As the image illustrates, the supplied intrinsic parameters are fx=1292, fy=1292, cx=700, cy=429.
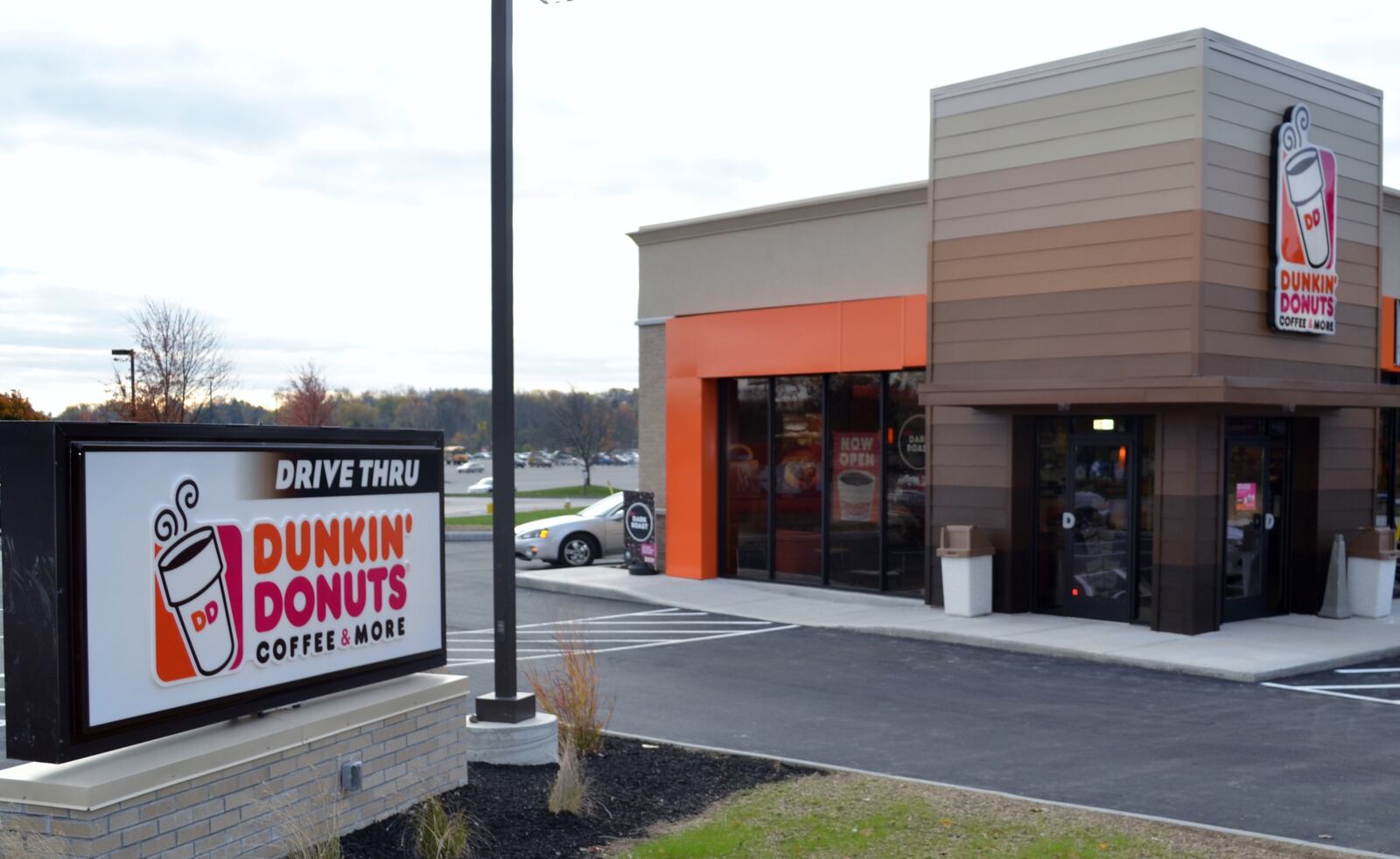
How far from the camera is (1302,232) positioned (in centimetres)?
1609

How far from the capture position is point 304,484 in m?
7.09

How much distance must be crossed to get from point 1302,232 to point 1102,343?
2.92m

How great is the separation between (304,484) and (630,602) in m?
12.8

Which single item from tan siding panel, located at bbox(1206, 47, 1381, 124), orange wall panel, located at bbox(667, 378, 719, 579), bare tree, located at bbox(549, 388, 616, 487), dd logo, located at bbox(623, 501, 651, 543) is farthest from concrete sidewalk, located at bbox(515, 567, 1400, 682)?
bare tree, located at bbox(549, 388, 616, 487)

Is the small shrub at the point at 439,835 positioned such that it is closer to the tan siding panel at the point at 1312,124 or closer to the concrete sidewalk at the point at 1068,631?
the concrete sidewalk at the point at 1068,631

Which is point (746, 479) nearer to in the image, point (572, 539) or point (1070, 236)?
point (572, 539)

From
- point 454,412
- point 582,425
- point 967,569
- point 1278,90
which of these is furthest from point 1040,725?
point 454,412

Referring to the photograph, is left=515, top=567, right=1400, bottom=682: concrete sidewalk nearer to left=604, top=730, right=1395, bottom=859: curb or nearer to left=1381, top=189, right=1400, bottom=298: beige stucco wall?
left=1381, top=189, right=1400, bottom=298: beige stucco wall

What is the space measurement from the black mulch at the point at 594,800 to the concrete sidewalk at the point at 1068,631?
21.1ft

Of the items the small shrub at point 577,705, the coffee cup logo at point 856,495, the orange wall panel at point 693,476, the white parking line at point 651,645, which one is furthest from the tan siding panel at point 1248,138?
the small shrub at point 577,705

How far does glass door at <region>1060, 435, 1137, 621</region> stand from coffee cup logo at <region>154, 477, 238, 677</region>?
12.2m

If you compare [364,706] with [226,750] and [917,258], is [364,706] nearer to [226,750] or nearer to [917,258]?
[226,750]

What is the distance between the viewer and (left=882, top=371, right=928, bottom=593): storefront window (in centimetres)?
1867

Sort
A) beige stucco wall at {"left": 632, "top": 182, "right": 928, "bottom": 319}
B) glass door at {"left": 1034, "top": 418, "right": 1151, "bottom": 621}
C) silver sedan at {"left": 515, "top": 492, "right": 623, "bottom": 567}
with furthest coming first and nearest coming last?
silver sedan at {"left": 515, "top": 492, "right": 623, "bottom": 567}
beige stucco wall at {"left": 632, "top": 182, "right": 928, "bottom": 319}
glass door at {"left": 1034, "top": 418, "right": 1151, "bottom": 621}
